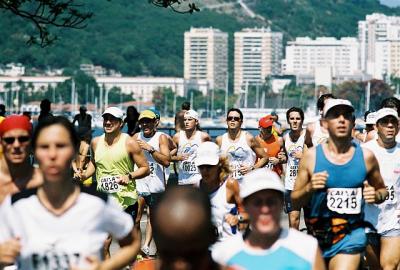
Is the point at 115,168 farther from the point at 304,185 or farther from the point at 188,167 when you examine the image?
the point at 304,185

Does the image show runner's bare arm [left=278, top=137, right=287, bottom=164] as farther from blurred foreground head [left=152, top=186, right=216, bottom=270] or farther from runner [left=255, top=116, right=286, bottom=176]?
blurred foreground head [left=152, top=186, right=216, bottom=270]

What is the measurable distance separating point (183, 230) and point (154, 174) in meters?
12.6

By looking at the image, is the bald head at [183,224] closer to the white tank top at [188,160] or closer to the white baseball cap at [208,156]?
the white baseball cap at [208,156]

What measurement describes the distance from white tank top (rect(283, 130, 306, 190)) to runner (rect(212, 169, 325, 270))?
1059 cm

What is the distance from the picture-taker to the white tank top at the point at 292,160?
54.8 ft

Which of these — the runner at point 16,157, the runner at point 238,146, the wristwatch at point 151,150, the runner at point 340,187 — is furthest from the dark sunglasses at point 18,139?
the runner at point 238,146

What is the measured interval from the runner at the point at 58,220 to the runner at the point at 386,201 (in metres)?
5.31

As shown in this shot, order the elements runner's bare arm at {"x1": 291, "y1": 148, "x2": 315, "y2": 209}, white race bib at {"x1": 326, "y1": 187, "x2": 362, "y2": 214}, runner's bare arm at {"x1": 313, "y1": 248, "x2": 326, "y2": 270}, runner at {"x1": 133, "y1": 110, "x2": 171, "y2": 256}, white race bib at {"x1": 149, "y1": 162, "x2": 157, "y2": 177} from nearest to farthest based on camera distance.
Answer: runner's bare arm at {"x1": 313, "y1": 248, "x2": 326, "y2": 270}, runner's bare arm at {"x1": 291, "y1": 148, "x2": 315, "y2": 209}, white race bib at {"x1": 326, "y1": 187, "x2": 362, "y2": 214}, runner at {"x1": 133, "y1": 110, "x2": 171, "y2": 256}, white race bib at {"x1": 149, "y1": 162, "x2": 157, "y2": 177}

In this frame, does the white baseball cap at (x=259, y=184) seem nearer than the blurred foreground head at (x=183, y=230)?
No

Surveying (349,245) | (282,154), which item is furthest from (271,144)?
(349,245)

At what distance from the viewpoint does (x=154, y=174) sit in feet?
54.5

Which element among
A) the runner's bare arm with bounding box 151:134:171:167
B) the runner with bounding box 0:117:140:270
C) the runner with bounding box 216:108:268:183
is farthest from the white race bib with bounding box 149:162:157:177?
the runner with bounding box 0:117:140:270

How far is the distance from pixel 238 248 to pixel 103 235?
62 centimetres

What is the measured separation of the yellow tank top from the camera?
534 inches
